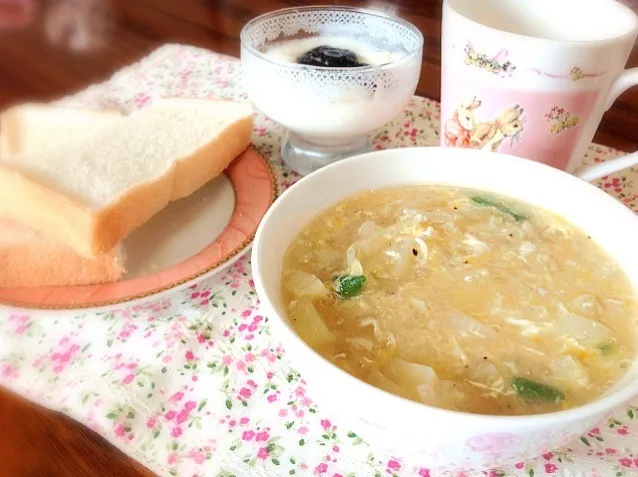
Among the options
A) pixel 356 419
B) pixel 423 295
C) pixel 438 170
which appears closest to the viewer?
pixel 356 419

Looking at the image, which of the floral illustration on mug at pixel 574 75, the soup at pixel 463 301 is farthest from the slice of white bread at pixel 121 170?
the floral illustration on mug at pixel 574 75

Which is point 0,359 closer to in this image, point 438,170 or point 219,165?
point 219,165

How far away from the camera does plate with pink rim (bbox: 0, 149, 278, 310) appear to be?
2.44 ft

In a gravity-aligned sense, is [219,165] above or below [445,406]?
below

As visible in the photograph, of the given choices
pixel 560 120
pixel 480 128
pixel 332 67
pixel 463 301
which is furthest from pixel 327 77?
pixel 463 301

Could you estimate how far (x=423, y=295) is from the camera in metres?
0.61

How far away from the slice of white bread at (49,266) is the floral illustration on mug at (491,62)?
57 centimetres

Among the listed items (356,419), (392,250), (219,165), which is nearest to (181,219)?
(219,165)

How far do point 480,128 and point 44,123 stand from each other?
793 mm

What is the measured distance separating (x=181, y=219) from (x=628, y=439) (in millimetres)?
681

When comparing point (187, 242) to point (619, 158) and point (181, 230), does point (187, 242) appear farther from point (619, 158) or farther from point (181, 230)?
point (619, 158)

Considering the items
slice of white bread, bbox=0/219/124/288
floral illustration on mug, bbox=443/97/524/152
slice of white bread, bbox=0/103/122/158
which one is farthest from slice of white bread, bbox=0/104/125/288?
floral illustration on mug, bbox=443/97/524/152

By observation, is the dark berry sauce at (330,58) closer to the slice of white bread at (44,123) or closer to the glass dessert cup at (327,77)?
the glass dessert cup at (327,77)

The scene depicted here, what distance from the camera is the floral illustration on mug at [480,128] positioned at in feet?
2.82
